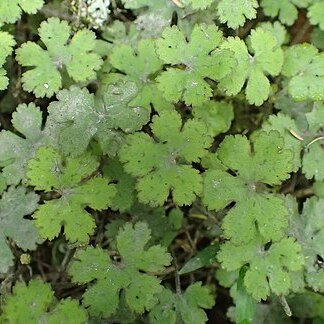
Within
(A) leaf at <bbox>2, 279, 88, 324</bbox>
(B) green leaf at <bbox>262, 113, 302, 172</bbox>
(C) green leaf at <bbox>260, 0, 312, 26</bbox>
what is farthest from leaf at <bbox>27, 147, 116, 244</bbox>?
(C) green leaf at <bbox>260, 0, 312, 26</bbox>

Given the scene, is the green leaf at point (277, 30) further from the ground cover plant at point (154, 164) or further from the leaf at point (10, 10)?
the leaf at point (10, 10)

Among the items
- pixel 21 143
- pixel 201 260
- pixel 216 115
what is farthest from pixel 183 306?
pixel 21 143

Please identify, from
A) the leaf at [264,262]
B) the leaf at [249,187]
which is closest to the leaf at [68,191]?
the leaf at [249,187]

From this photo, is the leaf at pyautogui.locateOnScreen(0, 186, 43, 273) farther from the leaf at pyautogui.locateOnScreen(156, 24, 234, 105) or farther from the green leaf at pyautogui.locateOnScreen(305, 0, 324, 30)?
the green leaf at pyautogui.locateOnScreen(305, 0, 324, 30)

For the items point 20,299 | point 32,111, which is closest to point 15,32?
point 32,111

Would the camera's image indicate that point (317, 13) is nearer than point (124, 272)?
No

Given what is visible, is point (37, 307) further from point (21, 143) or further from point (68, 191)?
point (21, 143)

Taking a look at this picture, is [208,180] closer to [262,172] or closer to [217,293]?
[262,172]
